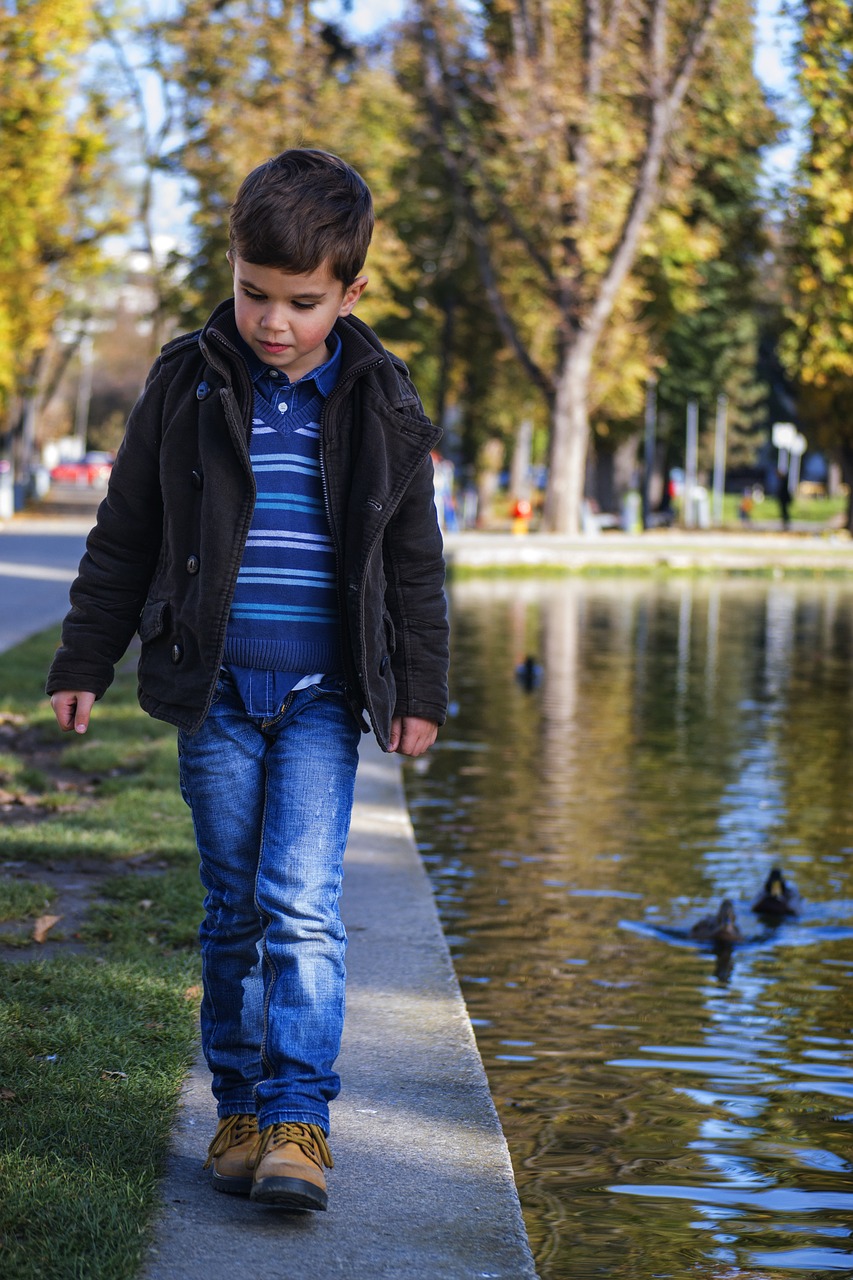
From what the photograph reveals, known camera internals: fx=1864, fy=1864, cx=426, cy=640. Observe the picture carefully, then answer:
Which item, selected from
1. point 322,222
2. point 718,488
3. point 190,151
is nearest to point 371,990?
point 322,222

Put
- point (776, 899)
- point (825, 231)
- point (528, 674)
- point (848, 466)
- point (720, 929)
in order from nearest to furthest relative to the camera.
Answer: point (720, 929) < point (776, 899) < point (528, 674) < point (825, 231) < point (848, 466)

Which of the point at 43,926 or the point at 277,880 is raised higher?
the point at 277,880

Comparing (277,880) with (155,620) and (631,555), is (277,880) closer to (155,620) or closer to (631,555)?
(155,620)

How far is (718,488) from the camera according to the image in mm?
53750

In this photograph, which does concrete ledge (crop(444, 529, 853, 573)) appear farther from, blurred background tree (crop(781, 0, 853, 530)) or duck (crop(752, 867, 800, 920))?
duck (crop(752, 867, 800, 920))

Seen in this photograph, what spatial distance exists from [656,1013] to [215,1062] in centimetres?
215

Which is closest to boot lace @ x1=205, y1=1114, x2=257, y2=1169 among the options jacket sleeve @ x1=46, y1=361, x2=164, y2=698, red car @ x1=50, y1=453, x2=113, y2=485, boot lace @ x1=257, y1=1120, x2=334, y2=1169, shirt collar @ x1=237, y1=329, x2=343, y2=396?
boot lace @ x1=257, y1=1120, x2=334, y2=1169

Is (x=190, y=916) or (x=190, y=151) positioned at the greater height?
(x=190, y=151)

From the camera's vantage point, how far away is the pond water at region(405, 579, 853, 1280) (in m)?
3.99

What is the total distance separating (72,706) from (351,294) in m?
0.97

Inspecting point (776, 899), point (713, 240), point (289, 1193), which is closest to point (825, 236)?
point (713, 240)

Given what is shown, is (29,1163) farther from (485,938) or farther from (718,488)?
(718,488)

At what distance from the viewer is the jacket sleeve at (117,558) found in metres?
3.62

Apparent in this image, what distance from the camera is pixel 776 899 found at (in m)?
6.70
